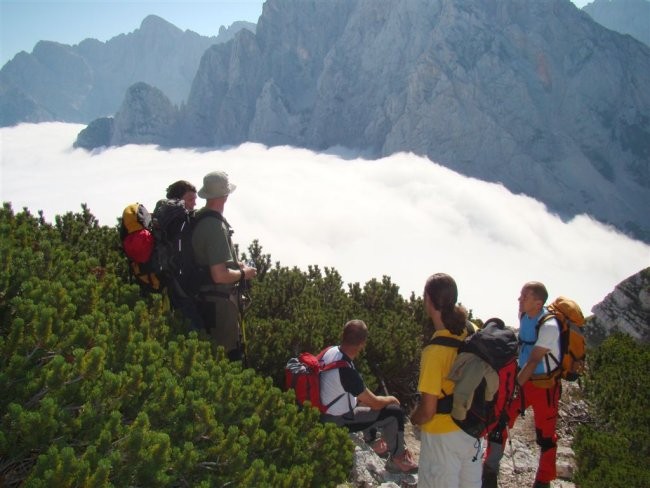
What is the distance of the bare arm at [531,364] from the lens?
5375 millimetres

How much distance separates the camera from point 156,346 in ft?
13.3

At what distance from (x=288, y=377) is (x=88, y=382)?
215 centimetres

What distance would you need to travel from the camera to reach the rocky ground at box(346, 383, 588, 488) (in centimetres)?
521

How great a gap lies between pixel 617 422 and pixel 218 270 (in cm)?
639

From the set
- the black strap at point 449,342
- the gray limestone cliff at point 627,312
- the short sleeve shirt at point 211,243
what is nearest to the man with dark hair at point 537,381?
the black strap at point 449,342

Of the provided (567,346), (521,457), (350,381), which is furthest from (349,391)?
(521,457)

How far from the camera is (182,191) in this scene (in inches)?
227

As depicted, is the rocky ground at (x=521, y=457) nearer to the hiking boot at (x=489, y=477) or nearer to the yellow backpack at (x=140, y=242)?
the hiking boot at (x=489, y=477)

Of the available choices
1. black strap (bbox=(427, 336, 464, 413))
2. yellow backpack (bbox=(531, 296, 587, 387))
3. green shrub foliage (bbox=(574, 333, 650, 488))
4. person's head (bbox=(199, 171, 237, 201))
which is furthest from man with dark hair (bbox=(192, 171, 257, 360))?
green shrub foliage (bbox=(574, 333, 650, 488))

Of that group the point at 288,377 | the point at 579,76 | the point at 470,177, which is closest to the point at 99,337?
the point at 288,377

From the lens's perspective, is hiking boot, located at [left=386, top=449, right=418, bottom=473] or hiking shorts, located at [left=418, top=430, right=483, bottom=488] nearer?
hiking shorts, located at [left=418, top=430, right=483, bottom=488]

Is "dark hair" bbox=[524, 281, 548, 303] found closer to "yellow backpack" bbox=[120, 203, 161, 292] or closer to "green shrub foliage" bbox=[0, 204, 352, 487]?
"green shrub foliage" bbox=[0, 204, 352, 487]

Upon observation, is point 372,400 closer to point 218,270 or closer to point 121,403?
point 218,270

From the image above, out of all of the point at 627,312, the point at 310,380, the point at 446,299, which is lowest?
the point at 310,380
